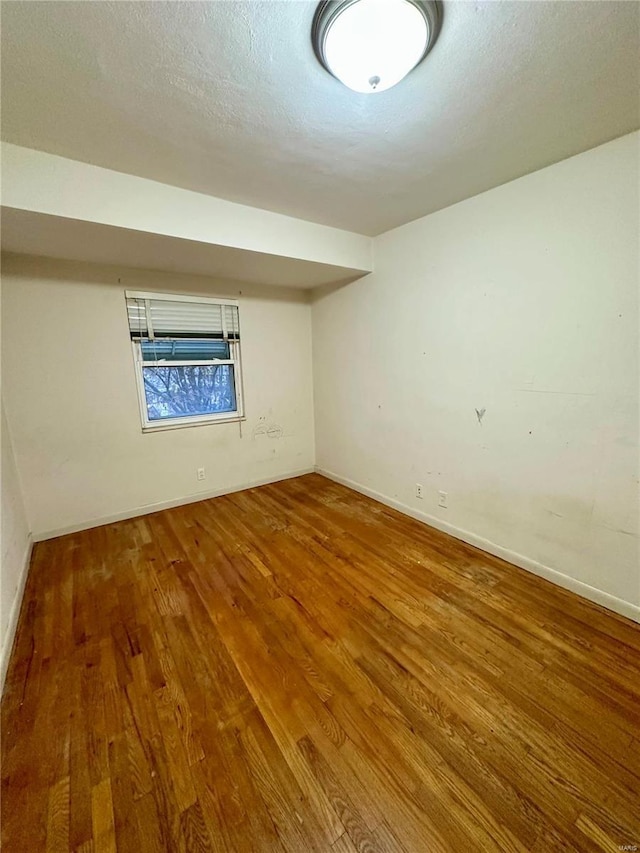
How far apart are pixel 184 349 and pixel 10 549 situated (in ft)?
6.77

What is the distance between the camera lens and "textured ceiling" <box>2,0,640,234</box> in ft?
3.55

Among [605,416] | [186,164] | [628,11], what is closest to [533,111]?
[628,11]

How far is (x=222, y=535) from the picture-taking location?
2826 mm

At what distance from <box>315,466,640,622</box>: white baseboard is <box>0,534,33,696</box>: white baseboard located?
2.82 metres

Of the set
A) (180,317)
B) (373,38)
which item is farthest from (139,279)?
(373,38)

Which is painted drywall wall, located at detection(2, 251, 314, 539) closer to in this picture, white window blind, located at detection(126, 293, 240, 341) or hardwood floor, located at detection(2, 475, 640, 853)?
white window blind, located at detection(126, 293, 240, 341)

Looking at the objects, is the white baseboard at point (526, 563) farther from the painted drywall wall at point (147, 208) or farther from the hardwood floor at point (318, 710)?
the painted drywall wall at point (147, 208)

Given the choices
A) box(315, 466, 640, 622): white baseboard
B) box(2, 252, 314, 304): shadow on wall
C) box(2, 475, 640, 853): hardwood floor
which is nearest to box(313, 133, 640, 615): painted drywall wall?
box(315, 466, 640, 622): white baseboard

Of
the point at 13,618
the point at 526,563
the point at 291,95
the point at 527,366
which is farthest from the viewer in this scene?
the point at 526,563

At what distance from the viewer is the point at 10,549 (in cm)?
204

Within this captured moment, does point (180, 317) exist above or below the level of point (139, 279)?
below

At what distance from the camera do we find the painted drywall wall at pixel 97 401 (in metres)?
2.57

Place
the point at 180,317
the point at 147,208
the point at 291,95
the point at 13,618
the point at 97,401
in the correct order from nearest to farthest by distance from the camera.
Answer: the point at 291,95 < the point at 13,618 < the point at 147,208 < the point at 97,401 < the point at 180,317

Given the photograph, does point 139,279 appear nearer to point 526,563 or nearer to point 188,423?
point 188,423
